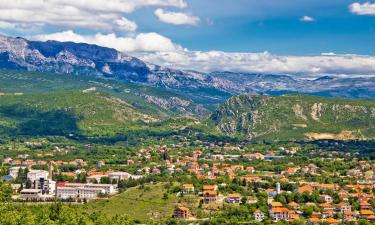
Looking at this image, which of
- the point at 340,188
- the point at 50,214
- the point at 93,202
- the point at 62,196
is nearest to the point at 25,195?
the point at 62,196

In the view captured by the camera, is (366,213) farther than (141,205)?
No

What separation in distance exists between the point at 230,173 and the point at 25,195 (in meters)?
58.7

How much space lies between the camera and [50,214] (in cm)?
10512

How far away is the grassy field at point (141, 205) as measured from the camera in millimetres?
130500

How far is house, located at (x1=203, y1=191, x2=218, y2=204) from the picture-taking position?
141 metres

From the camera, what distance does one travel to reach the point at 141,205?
452 feet

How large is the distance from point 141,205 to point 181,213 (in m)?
11.5

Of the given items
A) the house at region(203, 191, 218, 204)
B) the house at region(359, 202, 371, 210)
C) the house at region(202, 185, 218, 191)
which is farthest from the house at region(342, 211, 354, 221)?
the house at region(202, 185, 218, 191)

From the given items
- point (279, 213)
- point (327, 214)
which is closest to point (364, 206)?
point (327, 214)

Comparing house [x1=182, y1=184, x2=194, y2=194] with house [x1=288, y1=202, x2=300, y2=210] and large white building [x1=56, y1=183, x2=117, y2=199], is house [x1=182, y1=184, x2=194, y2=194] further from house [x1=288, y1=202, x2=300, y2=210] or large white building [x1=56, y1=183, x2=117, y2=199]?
house [x1=288, y1=202, x2=300, y2=210]

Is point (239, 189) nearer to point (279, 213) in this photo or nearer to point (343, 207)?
point (279, 213)

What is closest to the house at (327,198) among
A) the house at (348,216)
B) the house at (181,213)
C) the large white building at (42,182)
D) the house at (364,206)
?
the house at (364,206)

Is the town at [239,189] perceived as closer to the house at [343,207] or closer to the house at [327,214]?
the house at [327,214]

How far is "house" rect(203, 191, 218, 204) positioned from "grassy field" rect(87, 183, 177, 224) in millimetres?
6317
